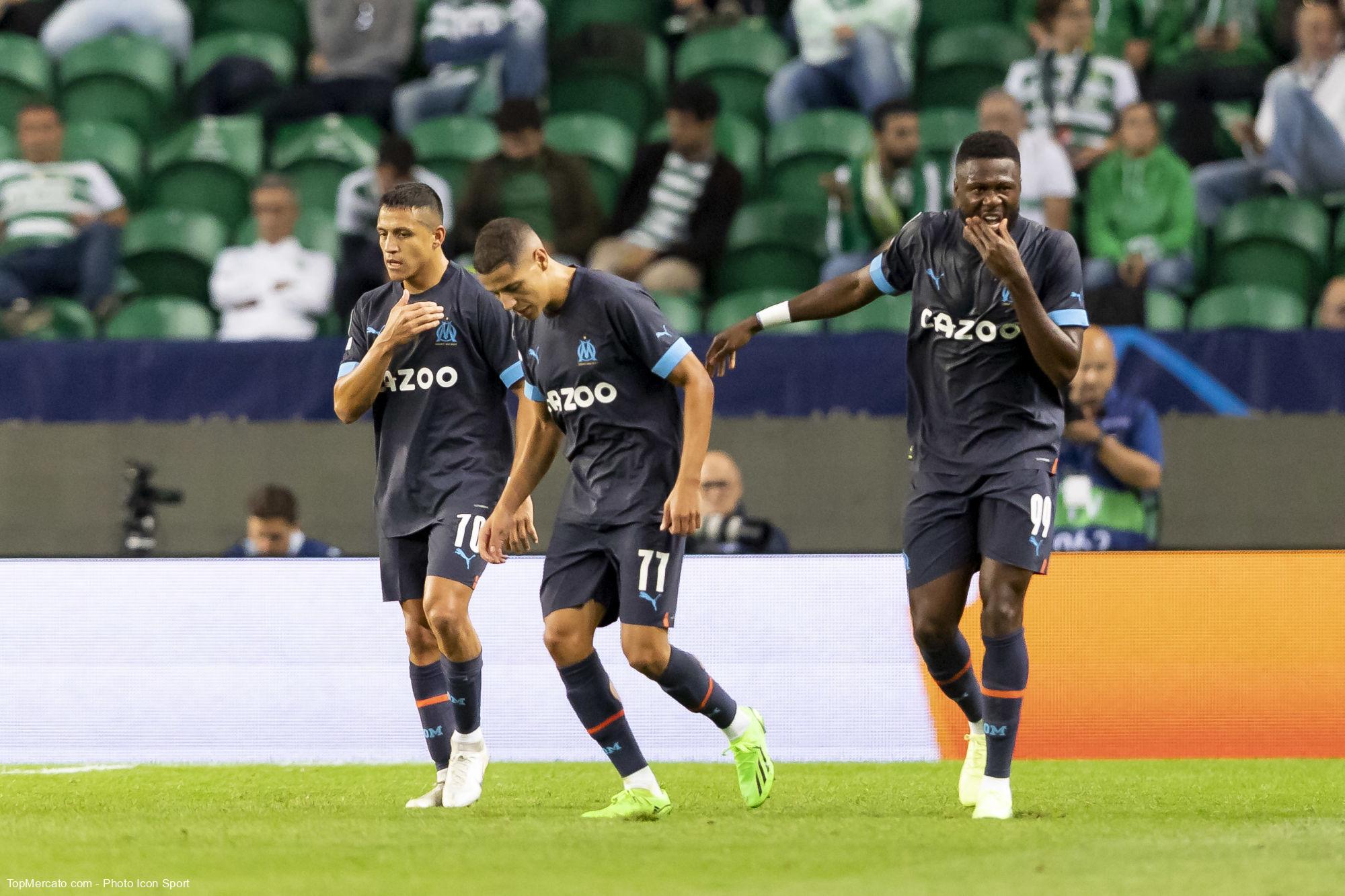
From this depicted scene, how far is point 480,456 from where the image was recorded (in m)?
5.94

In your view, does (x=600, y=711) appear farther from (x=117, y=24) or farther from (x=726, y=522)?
(x=117, y=24)

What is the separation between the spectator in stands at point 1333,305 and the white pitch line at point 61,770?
688cm

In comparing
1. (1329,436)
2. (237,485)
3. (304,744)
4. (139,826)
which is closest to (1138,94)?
(1329,436)

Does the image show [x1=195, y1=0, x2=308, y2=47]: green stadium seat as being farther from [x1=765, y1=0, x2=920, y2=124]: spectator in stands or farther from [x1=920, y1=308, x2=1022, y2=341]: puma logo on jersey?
[x1=920, y1=308, x2=1022, y2=341]: puma logo on jersey

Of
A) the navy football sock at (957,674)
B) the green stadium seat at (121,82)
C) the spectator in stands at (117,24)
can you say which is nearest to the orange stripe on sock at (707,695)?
the navy football sock at (957,674)

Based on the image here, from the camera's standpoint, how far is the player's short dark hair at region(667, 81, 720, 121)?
1188 cm

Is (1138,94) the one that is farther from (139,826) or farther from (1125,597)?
(139,826)

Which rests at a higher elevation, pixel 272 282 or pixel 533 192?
pixel 533 192

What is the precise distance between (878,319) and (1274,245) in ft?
8.79

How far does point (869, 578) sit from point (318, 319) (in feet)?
16.4

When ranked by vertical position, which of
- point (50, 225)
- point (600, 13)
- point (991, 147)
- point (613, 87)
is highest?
point (991, 147)

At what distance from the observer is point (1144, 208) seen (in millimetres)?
11195

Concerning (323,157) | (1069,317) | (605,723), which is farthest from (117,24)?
(1069,317)

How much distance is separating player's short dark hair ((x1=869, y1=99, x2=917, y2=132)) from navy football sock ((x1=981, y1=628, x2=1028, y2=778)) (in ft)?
22.3
